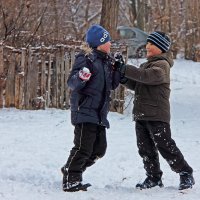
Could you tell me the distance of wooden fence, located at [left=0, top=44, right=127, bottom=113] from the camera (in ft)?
34.0

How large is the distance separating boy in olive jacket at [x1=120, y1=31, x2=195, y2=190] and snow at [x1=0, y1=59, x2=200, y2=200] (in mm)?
203

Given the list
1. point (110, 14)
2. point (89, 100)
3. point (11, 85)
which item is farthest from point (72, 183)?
point (110, 14)

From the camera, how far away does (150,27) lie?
33.6m

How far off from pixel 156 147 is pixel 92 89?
843 millimetres

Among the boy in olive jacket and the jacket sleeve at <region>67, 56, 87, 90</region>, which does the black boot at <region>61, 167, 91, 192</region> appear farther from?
the jacket sleeve at <region>67, 56, 87, 90</region>

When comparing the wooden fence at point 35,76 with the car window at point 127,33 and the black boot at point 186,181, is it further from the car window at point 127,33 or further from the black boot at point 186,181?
the car window at point 127,33

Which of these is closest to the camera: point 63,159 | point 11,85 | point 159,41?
point 159,41

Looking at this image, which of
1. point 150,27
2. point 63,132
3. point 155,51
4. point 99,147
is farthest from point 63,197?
point 150,27

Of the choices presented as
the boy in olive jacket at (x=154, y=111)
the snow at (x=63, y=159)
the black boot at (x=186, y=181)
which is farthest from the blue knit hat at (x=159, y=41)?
the snow at (x=63, y=159)

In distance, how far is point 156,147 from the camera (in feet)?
17.6

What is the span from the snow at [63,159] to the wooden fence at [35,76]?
1.00 ft

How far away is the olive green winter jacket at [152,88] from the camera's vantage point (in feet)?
16.9

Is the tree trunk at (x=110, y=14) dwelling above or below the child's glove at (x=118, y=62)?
above

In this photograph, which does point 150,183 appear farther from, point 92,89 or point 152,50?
point 152,50
